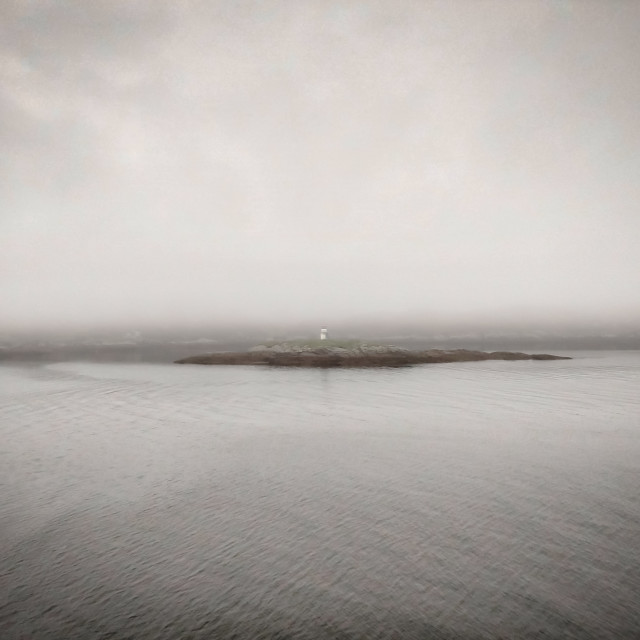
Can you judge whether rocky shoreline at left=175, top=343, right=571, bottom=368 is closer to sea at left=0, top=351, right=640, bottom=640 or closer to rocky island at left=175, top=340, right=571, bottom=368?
rocky island at left=175, top=340, right=571, bottom=368

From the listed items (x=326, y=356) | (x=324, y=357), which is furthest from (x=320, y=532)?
(x=326, y=356)

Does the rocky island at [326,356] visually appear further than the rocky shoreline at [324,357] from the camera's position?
Yes

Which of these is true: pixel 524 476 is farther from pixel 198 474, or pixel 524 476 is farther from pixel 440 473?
pixel 198 474

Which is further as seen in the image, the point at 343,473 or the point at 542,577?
the point at 343,473

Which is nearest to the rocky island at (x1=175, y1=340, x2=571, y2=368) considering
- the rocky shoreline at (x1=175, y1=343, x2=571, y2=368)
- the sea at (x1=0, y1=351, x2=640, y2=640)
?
the rocky shoreline at (x1=175, y1=343, x2=571, y2=368)

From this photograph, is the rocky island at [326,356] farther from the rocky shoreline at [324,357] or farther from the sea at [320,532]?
the sea at [320,532]

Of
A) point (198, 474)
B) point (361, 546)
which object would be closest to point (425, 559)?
point (361, 546)

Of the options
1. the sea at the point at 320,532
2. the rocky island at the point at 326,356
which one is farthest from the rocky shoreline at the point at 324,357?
the sea at the point at 320,532
